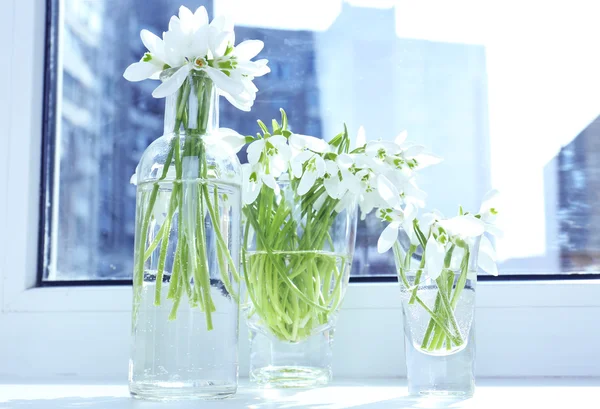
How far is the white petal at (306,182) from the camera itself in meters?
0.79

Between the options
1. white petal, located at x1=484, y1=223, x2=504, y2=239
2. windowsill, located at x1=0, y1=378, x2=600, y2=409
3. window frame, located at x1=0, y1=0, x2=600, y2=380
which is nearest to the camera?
windowsill, located at x1=0, y1=378, x2=600, y2=409

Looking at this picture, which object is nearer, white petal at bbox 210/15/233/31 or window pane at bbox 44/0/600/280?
white petal at bbox 210/15/233/31

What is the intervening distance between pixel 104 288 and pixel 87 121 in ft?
0.89

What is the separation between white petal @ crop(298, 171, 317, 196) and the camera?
2.61 ft

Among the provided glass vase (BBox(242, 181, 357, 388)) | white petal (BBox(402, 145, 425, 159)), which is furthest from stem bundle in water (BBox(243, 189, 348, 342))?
white petal (BBox(402, 145, 425, 159))

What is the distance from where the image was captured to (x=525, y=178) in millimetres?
1042

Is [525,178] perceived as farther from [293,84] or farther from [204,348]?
[204,348]

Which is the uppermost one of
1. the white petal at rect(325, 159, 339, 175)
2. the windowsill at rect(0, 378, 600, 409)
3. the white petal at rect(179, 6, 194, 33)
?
the white petal at rect(179, 6, 194, 33)

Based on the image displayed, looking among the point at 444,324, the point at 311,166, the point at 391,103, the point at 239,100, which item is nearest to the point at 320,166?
the point at 311,166

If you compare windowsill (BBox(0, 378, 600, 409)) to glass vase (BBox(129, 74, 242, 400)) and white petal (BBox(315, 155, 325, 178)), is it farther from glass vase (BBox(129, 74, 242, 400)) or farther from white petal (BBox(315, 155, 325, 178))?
white petal (BBox(315, 155, 325, 178))

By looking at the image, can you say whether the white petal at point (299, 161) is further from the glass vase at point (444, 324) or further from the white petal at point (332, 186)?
the glass vase at point (444, 324)

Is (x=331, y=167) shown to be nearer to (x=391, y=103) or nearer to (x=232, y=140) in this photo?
(x=232, y=140)

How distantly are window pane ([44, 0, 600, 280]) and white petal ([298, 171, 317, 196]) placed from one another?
256 millimetres

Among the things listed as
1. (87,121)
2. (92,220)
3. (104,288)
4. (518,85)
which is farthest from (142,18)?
(518,85)
